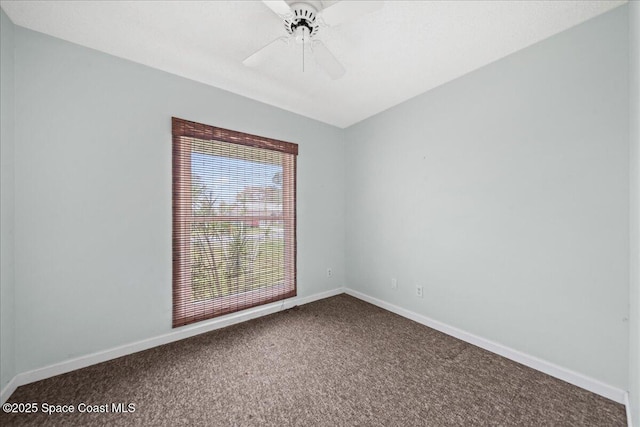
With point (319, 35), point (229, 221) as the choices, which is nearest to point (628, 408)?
point (319, 35)

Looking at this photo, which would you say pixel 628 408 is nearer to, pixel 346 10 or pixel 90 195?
pixel 346 10

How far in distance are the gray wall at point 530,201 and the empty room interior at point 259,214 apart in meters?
0.01

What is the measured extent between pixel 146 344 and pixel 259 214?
1503mm

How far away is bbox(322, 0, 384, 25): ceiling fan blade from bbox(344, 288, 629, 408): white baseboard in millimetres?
2532

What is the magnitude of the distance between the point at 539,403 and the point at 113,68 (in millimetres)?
3794

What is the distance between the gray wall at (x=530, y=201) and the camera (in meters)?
1.48

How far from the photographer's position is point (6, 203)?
1.50 meters

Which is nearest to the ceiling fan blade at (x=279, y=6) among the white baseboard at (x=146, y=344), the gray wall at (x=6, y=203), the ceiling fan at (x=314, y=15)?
the ceiling fan at (x=314, y=15)

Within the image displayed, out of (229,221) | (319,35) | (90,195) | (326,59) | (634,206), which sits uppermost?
(319,35)

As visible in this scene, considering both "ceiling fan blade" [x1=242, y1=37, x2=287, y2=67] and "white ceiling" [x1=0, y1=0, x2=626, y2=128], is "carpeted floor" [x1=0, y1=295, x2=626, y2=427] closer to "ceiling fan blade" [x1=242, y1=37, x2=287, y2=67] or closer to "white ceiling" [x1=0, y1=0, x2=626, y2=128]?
"ceiling fan blade" [x1=242, y1=37, x2=287, y2=67]

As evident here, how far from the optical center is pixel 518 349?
1.85m

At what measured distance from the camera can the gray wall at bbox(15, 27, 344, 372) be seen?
5.32ft

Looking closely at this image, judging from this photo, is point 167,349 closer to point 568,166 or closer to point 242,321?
point 242,321

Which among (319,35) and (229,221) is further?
(229,221)
